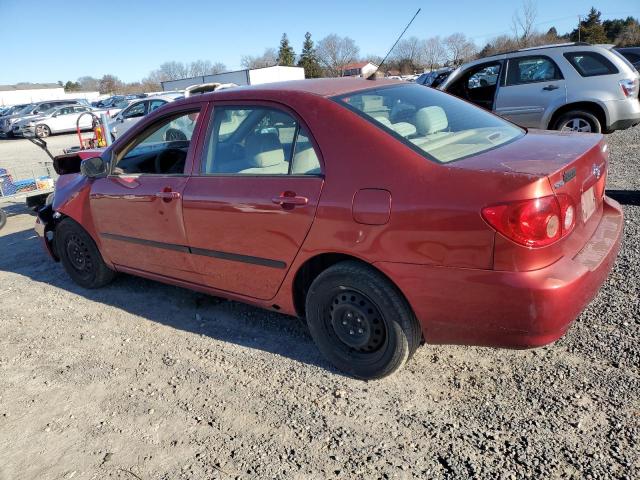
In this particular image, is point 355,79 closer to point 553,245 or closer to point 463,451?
point 553,245

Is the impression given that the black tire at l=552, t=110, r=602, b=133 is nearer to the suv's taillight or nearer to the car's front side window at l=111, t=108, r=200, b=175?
the suv's taillight

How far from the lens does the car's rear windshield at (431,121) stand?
2.65 meters

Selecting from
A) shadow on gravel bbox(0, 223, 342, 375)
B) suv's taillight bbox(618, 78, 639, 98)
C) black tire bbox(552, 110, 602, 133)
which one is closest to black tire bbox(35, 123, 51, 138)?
shadow on gravel bbox(0, 223, 342, 375)

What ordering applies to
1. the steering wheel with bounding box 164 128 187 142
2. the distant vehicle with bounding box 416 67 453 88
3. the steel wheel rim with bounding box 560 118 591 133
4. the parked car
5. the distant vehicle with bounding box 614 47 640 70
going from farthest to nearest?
the parked car
the distant vehicle with bounding box 416 67 453 88
the distant vehicle with bounding box 614 47 640 70
the steel wheel rim with bounding box 560 118 591 133
the steering wheel with bounding box 164 128 187 142

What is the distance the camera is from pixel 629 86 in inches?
298

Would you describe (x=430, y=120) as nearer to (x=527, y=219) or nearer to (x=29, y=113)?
(x=527, y=219)

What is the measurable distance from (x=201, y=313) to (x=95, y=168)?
1475 mm

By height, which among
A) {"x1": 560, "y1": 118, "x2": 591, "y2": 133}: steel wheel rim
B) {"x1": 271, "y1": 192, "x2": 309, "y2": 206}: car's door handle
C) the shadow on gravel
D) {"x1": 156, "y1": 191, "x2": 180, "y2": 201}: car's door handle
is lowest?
the shadow on gravel

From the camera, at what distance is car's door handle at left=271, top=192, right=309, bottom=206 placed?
2766mm

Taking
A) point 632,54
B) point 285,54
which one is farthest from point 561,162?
point 285,54

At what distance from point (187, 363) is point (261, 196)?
1228 mm

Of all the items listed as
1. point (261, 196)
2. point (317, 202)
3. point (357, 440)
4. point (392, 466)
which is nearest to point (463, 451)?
point (392, 466)

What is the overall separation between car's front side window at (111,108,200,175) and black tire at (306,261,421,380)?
153cm

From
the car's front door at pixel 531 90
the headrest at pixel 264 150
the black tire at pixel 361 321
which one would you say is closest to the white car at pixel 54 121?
the car's front door at pixel 531 90
